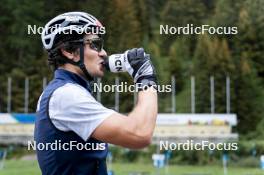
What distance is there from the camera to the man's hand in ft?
6.00

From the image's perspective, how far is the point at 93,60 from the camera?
187cm

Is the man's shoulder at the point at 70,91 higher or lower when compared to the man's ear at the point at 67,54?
lower

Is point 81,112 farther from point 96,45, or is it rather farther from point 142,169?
point 142,169

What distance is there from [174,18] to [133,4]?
2389 millimetres

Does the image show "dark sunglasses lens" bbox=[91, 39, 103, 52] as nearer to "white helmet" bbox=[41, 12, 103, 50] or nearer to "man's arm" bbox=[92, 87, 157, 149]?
"white helmet" bbox=[41, 12, 103, 50]

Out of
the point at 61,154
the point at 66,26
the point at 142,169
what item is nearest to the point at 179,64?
the point at 142,169

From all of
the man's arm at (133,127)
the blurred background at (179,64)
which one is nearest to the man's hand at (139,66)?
the man's arm at (133,127)

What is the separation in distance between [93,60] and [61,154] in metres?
0.30

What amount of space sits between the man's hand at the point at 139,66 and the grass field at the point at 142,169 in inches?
449

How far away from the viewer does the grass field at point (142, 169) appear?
14508 mm

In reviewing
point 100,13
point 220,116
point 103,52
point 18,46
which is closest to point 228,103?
point 220,116

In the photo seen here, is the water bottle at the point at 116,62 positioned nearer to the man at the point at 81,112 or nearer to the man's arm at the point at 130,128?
the man at the point at 81,112

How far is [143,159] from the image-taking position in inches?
768

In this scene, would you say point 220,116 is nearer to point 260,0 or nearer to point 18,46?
point 260,0
